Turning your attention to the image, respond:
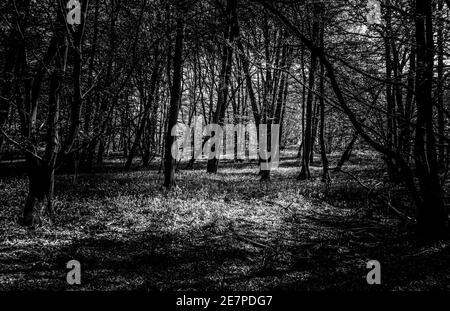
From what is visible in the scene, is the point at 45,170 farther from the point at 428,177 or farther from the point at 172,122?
the point at 428,177

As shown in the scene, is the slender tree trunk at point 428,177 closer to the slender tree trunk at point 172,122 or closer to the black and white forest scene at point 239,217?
the black and white forest scene at point 239,217

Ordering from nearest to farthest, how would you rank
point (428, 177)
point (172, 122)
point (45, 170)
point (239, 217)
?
point (428, 177)
point (45, 170)
point (239, 217)
point (172, 122)

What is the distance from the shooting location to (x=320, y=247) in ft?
28.3

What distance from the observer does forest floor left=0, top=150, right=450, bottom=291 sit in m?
6.38

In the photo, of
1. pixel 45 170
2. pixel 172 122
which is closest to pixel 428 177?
pixel 45 170

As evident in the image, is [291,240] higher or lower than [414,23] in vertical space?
lower

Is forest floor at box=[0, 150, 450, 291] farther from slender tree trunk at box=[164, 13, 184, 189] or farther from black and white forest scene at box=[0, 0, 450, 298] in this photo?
slender tree trunk at box=[164, 13, 184, 189]

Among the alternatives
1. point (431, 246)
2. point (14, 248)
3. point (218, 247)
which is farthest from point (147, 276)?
point (431, 246)

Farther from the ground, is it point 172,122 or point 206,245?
point 172,122

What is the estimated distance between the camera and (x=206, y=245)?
8484 millimetres

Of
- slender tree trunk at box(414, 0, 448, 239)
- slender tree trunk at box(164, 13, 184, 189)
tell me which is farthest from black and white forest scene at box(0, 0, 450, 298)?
slender tree trunk at box(164, 13, 184, 189)
